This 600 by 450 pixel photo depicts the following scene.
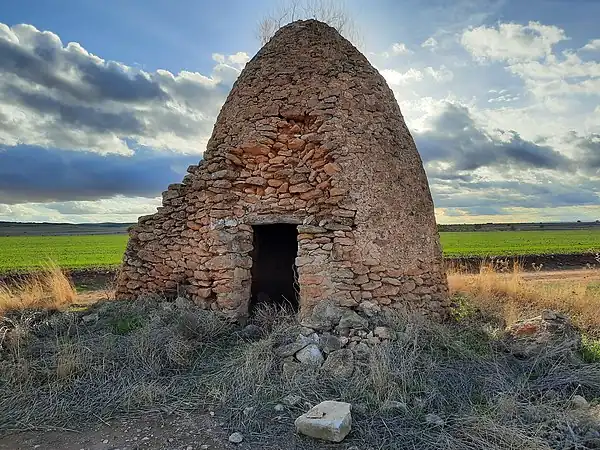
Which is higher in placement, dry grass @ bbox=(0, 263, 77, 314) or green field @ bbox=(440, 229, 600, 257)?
green field @ bbox=(440, 229, 600, 257)

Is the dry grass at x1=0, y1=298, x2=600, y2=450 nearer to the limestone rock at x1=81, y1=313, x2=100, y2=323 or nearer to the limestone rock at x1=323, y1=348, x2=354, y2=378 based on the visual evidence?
the limestone rock at x1=323, y1=348, x2=354, y2=378

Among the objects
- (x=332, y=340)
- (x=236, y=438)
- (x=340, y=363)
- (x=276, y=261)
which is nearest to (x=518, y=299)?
(x=276, y=261)

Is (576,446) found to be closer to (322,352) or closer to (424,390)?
(424,390)

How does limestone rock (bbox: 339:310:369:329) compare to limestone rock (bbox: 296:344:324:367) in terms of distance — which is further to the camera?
limestone rock (bbox: 339:310:369:329)

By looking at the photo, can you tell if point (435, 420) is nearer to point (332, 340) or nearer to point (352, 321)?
point (332, 340)

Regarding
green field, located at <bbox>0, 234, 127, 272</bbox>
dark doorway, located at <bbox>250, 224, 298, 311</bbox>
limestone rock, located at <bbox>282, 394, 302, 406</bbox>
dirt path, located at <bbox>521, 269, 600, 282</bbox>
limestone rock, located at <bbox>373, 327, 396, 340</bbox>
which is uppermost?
dark doorway, located at <bbox>250, 224, 298, 311</bbox>

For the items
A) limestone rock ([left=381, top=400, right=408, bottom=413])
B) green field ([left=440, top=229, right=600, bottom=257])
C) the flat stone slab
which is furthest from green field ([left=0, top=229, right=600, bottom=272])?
limestone rock ([left=381, top=400, right=408, bottom=413])

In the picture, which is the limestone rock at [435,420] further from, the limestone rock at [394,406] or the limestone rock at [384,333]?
the limestone rock at [384,333]

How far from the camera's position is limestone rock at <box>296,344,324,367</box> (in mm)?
5023

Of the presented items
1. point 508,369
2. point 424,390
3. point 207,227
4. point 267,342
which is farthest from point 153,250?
point 508,369

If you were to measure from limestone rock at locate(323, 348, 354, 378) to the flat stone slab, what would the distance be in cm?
81

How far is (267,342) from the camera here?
5.31 meters

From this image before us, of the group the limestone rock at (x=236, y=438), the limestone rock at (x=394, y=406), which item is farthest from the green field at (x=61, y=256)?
the limestone rock at (x=394, y=406)

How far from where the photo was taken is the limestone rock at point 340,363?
192 inches
